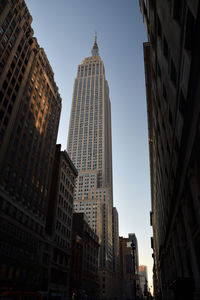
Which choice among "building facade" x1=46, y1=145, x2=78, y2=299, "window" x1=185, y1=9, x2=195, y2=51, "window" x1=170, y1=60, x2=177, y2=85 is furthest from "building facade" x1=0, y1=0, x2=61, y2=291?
"window" x1=185, y1=9, x2=195, y2=51

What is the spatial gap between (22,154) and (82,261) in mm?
56086

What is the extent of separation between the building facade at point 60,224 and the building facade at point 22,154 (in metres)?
4.37

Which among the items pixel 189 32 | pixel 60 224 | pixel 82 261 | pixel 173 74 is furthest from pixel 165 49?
pixel 82 261

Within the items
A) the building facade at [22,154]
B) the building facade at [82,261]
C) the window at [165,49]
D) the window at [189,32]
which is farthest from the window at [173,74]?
the building facade at [82,261]

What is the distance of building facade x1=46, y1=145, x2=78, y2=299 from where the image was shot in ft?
194

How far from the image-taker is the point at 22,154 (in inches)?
2024

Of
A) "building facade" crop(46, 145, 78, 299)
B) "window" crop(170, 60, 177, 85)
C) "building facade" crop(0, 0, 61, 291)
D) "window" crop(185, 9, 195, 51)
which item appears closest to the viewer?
"window" crop(185, 9, 195, 51)

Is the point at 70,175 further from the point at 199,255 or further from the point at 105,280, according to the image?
the point at 105,280

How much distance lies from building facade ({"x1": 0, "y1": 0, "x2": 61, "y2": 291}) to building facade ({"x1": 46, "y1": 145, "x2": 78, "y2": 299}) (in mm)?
4369

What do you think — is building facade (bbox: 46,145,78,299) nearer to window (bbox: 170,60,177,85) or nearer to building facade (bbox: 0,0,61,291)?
building facade (bbox: 0,0,61,291)

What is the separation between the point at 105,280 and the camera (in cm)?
14525

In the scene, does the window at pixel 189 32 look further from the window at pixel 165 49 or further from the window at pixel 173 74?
the window at pixel 165 49

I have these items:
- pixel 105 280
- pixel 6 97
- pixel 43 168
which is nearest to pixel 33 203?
pixel 43 168

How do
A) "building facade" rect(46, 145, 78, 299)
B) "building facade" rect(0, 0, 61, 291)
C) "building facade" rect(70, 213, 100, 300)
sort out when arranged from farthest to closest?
"building facade" rect(70, 213, 100, 300) < "building facade" rect(46, 145, 78, 299) < "building facade" rect(0, 0, 61, 291)
